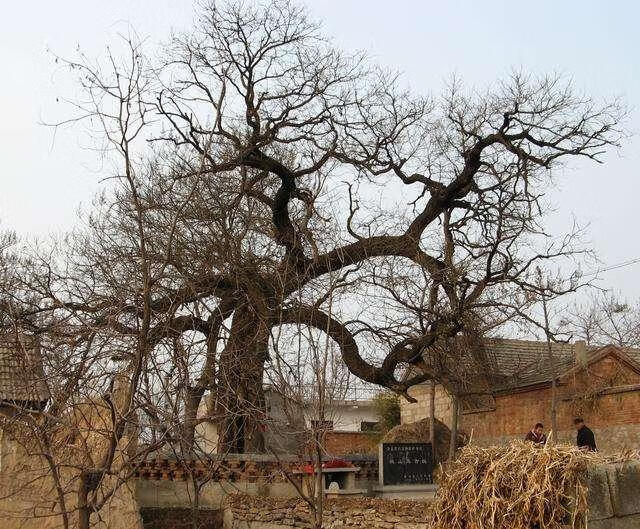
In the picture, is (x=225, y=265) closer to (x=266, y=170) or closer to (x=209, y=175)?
(x=209, y=175)

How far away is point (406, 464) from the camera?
19.1 metres

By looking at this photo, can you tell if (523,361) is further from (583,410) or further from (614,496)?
(614,496)

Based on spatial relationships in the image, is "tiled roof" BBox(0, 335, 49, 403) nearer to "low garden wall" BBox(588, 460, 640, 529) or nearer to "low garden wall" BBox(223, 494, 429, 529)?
"low garden wall" BBox(588, 460, 640, 529)

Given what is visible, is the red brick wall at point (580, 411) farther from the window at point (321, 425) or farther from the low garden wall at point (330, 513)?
the window at point (321, 425)

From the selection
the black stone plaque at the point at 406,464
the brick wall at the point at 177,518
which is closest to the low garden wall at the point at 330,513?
the brick wall at the point at 177,518

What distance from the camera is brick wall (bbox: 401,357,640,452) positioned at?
20922 mm

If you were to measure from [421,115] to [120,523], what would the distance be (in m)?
14.7

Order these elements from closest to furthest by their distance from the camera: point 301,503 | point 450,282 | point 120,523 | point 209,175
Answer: point 120,523 → point 301,503 → point 209,175 → point 450,282

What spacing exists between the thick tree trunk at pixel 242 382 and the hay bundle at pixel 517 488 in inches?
122

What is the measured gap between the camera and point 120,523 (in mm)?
13562

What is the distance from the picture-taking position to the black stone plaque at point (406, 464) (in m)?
18.9

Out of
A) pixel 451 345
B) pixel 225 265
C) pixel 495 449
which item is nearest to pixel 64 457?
pixel 495 449

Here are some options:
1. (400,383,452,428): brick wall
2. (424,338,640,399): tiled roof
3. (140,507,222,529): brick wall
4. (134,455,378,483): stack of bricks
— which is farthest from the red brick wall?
(140,507,222,529): brick wall

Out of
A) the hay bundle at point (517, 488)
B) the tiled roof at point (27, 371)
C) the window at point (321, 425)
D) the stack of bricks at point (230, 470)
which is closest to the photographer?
the hay bundle at point (517, 488)
